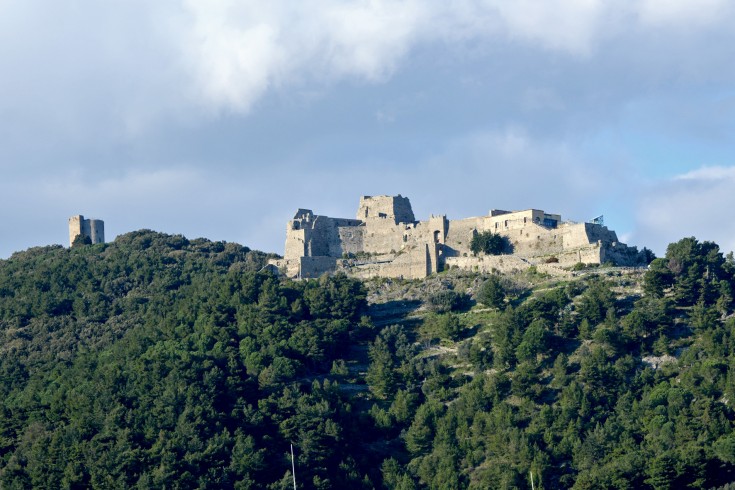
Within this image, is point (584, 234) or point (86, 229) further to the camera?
point (86, 229)

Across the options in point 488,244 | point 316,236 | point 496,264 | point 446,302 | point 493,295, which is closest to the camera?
point 493,295

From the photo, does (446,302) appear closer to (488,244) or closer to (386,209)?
(488,244)

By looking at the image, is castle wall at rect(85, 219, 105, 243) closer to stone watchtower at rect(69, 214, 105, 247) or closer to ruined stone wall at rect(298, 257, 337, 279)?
stone watchtower at rect(69, 214, 105, 247)

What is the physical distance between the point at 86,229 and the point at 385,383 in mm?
32406

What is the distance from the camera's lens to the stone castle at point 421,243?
77438mm

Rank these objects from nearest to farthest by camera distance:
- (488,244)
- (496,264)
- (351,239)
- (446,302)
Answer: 1. (446,302)
2. (496,264)
3. (488,244)
4. (351,239)

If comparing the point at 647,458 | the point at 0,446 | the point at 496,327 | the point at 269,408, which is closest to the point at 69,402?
the point at 0,446

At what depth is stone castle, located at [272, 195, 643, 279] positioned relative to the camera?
77.4m

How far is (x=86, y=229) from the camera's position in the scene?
95250mm

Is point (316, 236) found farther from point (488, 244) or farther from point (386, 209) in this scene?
point (488, 244)

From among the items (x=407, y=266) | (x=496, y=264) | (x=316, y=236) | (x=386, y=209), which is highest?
(x=386, y=209)

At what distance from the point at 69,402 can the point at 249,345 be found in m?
8.53

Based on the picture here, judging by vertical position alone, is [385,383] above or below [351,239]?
below

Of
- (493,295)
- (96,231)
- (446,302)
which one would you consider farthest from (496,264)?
(96,231)
